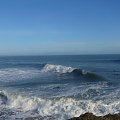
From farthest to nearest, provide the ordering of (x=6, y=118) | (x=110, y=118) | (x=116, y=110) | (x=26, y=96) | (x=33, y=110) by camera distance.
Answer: (x=26, y=96) < (x=33, y=110) < (x=116, y=110) < (x=6, y=118) < (x=110, y=118)

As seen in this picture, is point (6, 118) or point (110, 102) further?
point (110, 102)

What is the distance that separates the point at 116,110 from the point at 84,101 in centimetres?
240

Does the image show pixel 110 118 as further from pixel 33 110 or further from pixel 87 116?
pixel 33 110

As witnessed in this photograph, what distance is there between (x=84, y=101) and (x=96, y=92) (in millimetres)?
3317

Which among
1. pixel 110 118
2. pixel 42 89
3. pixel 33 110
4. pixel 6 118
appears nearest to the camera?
pixel 110 118

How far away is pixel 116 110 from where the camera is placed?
15.2m

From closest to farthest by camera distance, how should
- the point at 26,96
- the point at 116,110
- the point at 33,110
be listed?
the point at 116,110, the point at 33,110, the point at 26,96

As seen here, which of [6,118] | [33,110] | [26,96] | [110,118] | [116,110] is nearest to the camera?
[110,118]

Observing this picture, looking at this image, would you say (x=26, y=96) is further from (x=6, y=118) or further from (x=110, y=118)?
(x=110, y=118)

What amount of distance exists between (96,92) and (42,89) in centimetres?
436

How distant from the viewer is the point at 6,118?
14203mm

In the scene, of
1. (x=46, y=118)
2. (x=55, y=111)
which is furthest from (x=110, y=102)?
(x=46, y=118)

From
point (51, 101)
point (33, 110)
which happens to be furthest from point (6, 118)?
point (51, 101)

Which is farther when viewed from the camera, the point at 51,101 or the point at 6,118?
the point at 51,101
